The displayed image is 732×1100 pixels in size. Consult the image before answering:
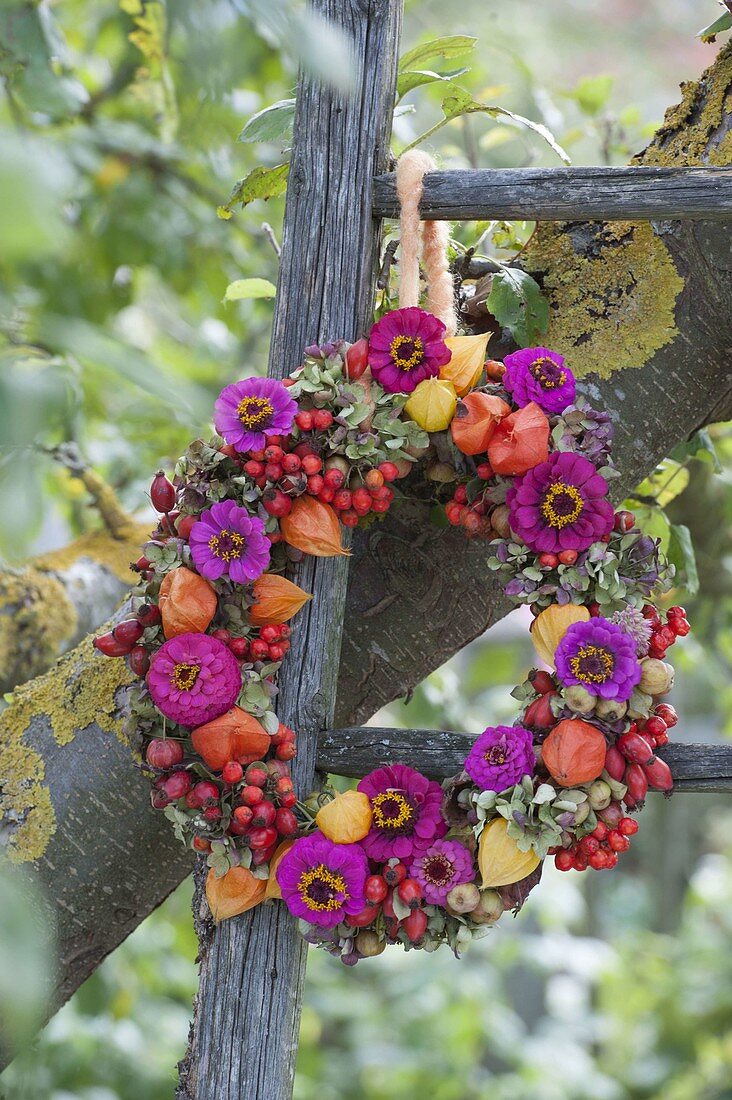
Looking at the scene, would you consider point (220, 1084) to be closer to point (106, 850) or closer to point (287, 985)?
point (287, 985)

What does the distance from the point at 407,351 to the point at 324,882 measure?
A: 446 mm

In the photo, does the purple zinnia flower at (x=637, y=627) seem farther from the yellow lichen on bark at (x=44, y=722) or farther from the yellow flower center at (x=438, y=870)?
the yellow lichen on bark at (x=44, y=722)

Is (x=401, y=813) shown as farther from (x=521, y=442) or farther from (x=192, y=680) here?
(x=521, y=442)

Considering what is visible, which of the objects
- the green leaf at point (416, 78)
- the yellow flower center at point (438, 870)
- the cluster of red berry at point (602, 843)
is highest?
the green leaf at point (416, 78)

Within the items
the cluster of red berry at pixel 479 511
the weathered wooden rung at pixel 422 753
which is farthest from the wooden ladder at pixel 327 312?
the cluster of red berry at pixel 479 511

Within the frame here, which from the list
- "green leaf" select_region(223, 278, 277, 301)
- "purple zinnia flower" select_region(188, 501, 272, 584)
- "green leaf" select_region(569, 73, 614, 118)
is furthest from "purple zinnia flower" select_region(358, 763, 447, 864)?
"green leaf" select_region(569, 73, 614, 118)

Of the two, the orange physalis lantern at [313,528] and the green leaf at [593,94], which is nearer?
the orange physalis lantern at [313,528]

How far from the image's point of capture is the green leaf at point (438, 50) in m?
1.01

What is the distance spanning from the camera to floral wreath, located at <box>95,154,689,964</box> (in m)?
0.83

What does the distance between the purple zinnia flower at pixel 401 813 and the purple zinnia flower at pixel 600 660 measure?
151mm

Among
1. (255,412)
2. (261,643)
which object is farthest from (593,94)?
(261,643)

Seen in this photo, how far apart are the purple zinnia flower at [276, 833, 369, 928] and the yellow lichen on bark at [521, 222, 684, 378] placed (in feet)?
1.63

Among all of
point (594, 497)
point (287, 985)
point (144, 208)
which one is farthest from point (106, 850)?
point (144, 208)

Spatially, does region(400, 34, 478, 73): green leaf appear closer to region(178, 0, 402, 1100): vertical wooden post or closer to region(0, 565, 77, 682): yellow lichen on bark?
region(178, 0, 402, 1100): vertical wooden post
